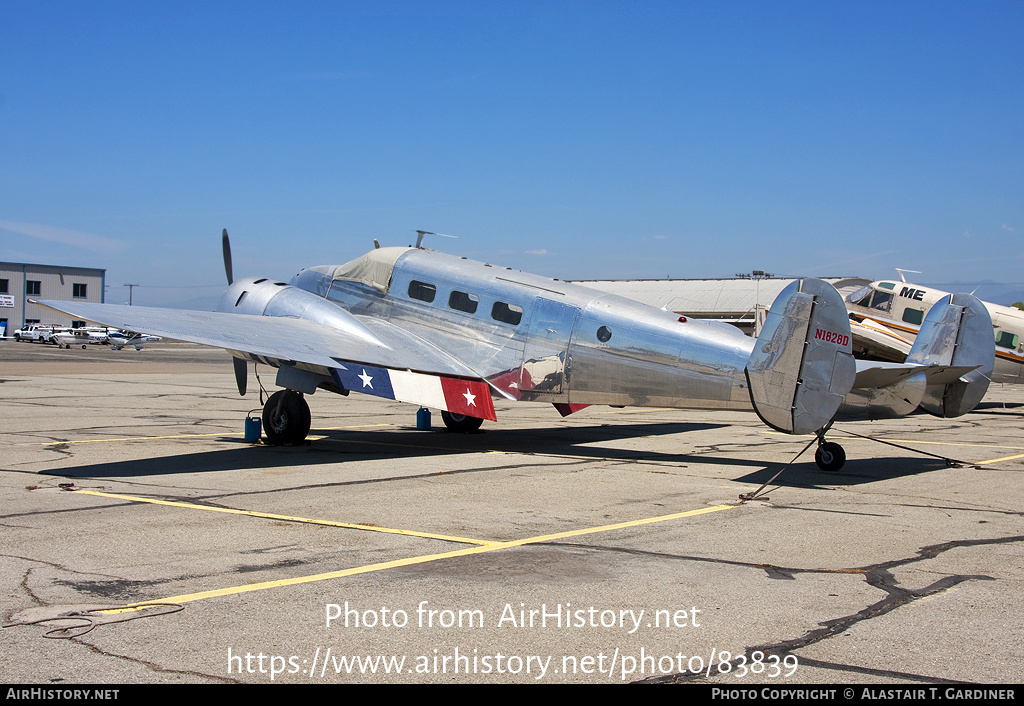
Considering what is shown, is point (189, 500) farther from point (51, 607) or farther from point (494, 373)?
point (494, 373)

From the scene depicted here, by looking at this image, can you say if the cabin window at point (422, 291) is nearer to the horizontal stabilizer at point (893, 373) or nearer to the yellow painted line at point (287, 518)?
the yellow painted line at point (287, 518)

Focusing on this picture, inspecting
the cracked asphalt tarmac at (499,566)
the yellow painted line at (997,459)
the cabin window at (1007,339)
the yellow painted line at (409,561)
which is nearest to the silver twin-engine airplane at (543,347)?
the cracked asphalt tarmac at (499,566)

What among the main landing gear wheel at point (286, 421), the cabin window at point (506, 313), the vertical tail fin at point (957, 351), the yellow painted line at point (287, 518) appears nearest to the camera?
A: the yellow painted line at point (287, 518)

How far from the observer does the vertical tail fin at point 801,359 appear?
36.6ft

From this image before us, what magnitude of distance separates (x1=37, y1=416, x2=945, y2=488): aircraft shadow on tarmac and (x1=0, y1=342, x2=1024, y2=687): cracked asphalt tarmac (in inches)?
4.6

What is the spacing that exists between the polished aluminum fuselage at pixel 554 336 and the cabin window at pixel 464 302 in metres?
0.02

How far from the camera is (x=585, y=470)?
43.1ft

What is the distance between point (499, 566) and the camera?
708cm

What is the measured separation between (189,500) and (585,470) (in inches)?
234

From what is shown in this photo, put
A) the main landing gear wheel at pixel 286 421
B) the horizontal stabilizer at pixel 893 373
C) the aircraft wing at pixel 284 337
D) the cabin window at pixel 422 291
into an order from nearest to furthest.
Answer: the horizontal stabilizer at pixel 893 373 < the aircraft wing at pixel 284 337 < the main landing gear wheel at pixel 286 421 < the cabin window at pixel 422 291

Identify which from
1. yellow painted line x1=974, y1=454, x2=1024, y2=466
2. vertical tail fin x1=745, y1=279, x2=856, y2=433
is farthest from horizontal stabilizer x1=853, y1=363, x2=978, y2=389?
yellow painted line x1=974, y1=454, x2=1024, y2=466

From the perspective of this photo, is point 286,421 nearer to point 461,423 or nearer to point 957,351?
point 461,423
